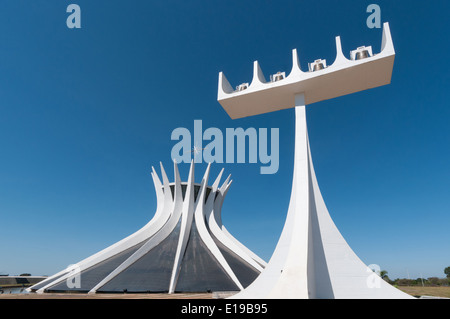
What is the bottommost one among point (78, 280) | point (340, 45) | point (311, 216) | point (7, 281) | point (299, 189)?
point (7, 281)

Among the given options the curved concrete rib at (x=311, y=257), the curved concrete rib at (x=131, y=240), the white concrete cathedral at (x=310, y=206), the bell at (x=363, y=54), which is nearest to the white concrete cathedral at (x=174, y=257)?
the curved concrete rib at (x=131, y=240)

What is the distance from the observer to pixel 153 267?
15.0 meters

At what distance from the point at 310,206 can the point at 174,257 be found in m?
11.4

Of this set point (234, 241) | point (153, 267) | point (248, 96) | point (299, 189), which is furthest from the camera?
point (234, 241)

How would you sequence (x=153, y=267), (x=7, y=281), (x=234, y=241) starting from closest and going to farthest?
1. (x=153, y=267)
2. (x=234, y=241)
3. (x=7, y=281)

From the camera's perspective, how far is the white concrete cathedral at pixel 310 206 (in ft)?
21.4

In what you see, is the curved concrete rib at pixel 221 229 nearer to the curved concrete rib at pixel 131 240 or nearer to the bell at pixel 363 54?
the curved concrete rib at pixel 131 240

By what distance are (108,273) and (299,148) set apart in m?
13.3

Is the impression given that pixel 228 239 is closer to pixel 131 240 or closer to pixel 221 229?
pixel 221 229

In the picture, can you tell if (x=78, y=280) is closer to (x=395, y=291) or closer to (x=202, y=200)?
(x=202, y=200)

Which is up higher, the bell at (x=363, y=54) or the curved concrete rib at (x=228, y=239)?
the bell at (x=363, y=54)

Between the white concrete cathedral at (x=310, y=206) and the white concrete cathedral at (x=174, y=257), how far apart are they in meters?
7.58

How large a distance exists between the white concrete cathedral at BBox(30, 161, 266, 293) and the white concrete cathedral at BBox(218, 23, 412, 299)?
758 cm
